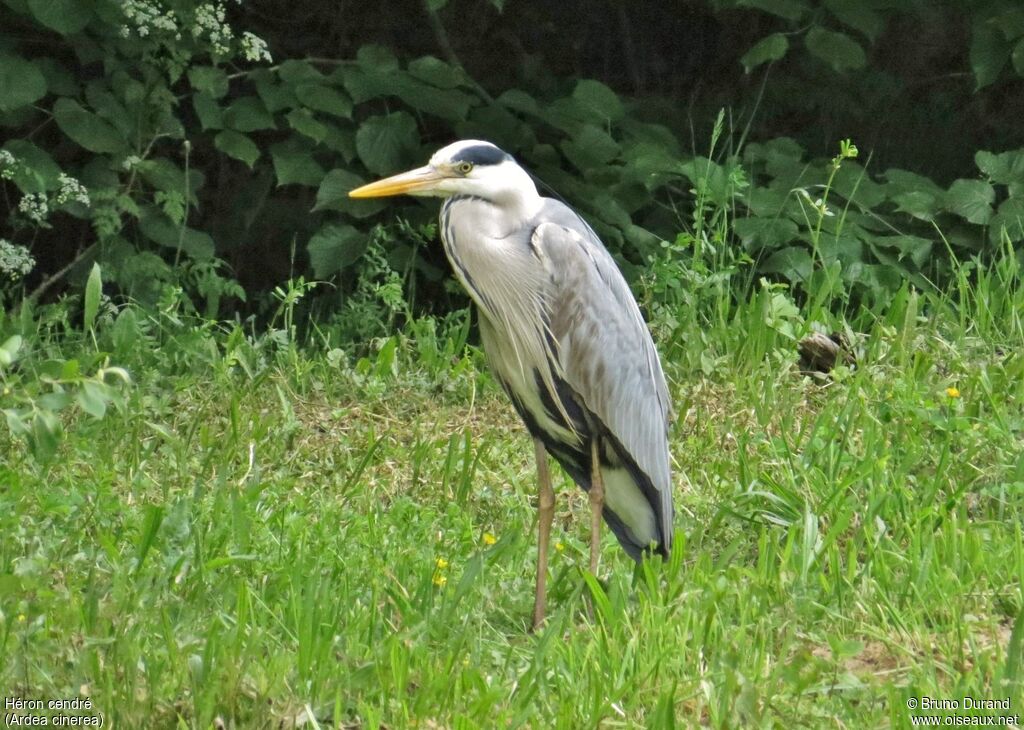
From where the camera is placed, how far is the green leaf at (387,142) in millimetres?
5688

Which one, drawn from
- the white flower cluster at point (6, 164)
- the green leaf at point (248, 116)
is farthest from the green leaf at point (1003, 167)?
the white flower cluster at point (6, 164)

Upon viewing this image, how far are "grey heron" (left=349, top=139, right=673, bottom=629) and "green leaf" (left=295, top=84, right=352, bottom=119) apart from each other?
6.03 feet

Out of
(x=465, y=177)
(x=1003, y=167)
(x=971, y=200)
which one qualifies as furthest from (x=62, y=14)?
(x=1003, y=167)

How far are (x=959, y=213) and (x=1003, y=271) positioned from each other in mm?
318

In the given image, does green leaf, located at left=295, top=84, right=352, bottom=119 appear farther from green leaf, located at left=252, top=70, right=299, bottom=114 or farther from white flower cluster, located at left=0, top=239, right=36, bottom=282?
white flower cluster, located at left=0, top=239, right=36, bottom=282

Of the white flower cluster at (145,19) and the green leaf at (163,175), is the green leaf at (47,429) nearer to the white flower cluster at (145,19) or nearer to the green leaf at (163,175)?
the white flower cluster at (145,19)

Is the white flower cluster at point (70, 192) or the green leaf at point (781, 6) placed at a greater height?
the green leaf at point (781, 6)

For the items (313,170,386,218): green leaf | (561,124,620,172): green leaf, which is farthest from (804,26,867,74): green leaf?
(313,170,386,218): green leaf

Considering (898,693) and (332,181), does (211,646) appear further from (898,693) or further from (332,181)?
(332,181)

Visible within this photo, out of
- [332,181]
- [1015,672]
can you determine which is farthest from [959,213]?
[1015,672]

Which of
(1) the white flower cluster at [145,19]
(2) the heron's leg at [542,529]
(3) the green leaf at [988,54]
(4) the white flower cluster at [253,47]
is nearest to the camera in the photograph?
(2) the heron's leg at [542,529]

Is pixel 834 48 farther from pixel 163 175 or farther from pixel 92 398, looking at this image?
pixel 92 398

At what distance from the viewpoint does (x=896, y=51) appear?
6.87 metres

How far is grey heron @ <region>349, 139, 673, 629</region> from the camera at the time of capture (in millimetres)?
3760
